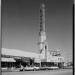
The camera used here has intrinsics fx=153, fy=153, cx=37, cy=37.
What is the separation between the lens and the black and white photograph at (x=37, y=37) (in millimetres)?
1724

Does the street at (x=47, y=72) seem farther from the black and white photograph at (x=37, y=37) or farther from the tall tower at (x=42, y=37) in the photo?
the tall tower at (x=42, y=37)

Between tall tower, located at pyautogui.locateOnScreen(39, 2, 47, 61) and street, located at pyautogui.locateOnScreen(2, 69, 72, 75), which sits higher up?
tall tower, located at pyautogui.locateOnScreen(39, 2, 47, 61)

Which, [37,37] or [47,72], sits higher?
[37,37]

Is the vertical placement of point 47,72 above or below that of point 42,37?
below

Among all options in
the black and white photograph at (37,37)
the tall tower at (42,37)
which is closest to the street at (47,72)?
the black and white photograph at (37,37)

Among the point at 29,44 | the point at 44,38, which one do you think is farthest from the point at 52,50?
the point at 29,44

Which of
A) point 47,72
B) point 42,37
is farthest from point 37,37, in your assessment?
point 47,72

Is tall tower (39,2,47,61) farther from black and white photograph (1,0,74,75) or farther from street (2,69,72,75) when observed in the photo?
street (2,69,72,75)

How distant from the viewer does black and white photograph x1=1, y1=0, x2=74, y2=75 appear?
5.65 feet

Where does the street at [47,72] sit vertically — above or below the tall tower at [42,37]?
below

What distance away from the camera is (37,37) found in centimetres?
180

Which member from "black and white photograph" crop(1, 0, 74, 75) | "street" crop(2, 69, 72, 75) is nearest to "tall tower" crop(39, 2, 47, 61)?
"black and white photograph" crop(1, 0, 74, 75)

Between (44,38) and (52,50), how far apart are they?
0.56 ft

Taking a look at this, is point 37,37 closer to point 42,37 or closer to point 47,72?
point 42,37
